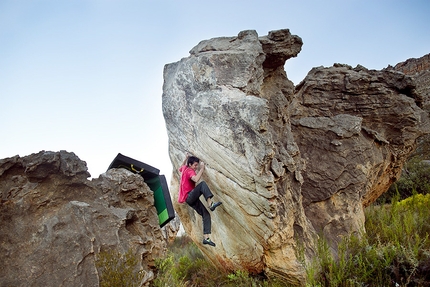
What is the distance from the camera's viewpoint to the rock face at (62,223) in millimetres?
4711

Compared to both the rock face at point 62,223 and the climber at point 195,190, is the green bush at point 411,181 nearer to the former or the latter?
the climber at point 195,190

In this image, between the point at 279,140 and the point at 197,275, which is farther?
the point at 197,275

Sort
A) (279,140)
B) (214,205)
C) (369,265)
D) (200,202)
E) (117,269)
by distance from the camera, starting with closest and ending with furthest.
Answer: (117,269) → (369,265) → (214,205) → (200,202) → (279,140)

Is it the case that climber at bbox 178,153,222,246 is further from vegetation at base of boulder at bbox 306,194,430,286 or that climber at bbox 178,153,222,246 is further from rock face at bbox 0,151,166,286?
vegetation at base of boulder at bbox 306,194,430,286

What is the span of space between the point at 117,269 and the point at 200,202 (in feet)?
10.0

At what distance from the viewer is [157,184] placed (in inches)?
287

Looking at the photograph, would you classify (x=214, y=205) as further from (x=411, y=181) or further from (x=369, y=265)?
(x=411, y=181)

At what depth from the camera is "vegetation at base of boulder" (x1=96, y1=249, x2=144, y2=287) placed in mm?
4832

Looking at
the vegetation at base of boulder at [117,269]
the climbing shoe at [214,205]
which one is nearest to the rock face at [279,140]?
the climbing shoe at [214,205]

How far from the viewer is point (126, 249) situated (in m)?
5.46

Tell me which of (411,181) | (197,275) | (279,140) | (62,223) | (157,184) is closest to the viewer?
(62,223)

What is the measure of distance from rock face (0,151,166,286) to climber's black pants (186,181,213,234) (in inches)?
56.5

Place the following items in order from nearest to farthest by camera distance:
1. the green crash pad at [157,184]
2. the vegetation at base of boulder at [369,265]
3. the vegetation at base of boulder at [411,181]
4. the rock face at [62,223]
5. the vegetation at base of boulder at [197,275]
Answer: the rock face at [62,223] → the vegetation at base of boulder at [197,275] → the vegetation at base of boulder at [369,265] → the green crash pad at [157,184] → the vegetation at base of boulder at [411,181]

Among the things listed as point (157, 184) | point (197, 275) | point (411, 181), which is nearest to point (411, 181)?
point (411, 181)
